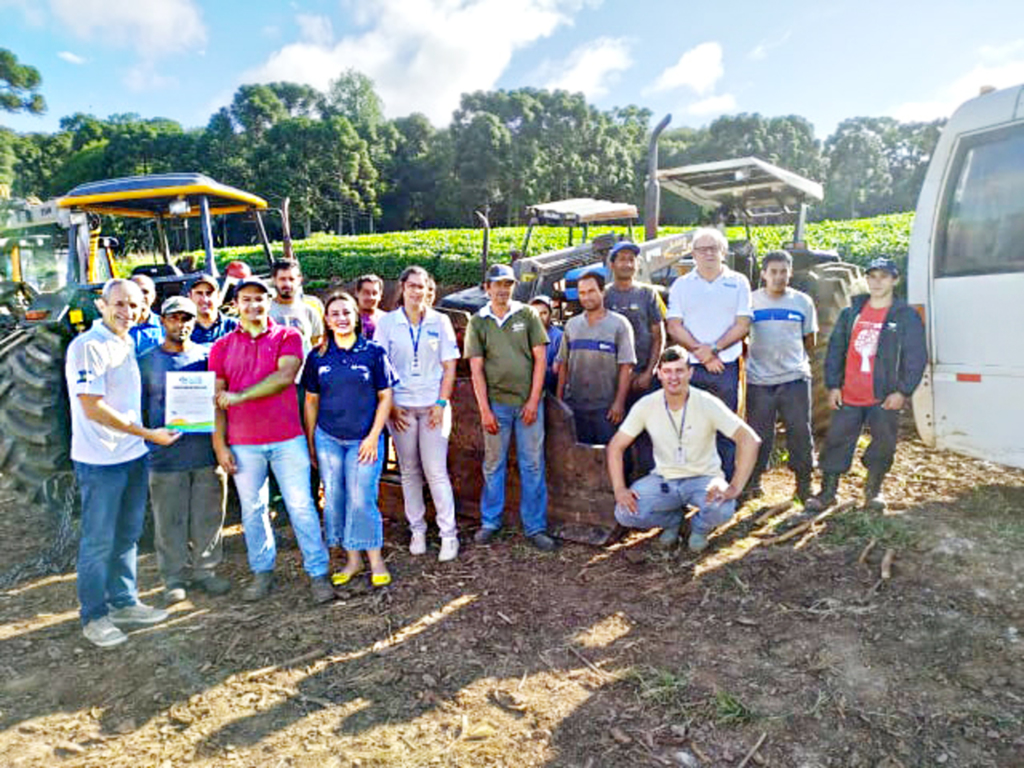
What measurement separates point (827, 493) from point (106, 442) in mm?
4317

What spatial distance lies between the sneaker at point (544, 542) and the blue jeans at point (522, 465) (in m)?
0.04

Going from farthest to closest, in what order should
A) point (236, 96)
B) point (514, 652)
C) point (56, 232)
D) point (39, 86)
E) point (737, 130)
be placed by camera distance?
point (737, 130) → point (236, 96) → point (39, 86) → point (56, 232) → point (514, 652)

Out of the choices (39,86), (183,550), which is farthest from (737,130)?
(183,550)

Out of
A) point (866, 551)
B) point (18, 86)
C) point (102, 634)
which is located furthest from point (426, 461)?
point (18, 86)

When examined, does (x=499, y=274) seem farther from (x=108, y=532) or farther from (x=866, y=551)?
(x=866, y=551)

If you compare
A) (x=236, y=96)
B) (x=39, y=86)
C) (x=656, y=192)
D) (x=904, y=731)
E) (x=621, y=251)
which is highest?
(x=236, y=96)

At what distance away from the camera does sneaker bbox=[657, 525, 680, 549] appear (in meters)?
4.24

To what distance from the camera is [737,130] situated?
70625 millimetres

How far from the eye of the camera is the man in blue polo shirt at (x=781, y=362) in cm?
461

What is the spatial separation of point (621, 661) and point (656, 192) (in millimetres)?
4928

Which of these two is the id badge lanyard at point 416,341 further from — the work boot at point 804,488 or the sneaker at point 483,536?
the work boot at point 804,488

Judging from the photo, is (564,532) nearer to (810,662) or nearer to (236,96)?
(810,662)

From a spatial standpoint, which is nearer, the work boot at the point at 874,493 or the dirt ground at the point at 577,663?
the dirt ground at the point at 577,663

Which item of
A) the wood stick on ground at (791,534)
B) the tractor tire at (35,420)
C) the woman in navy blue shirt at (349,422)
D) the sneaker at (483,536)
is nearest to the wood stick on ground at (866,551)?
the wood stick on ground at (791,534)
